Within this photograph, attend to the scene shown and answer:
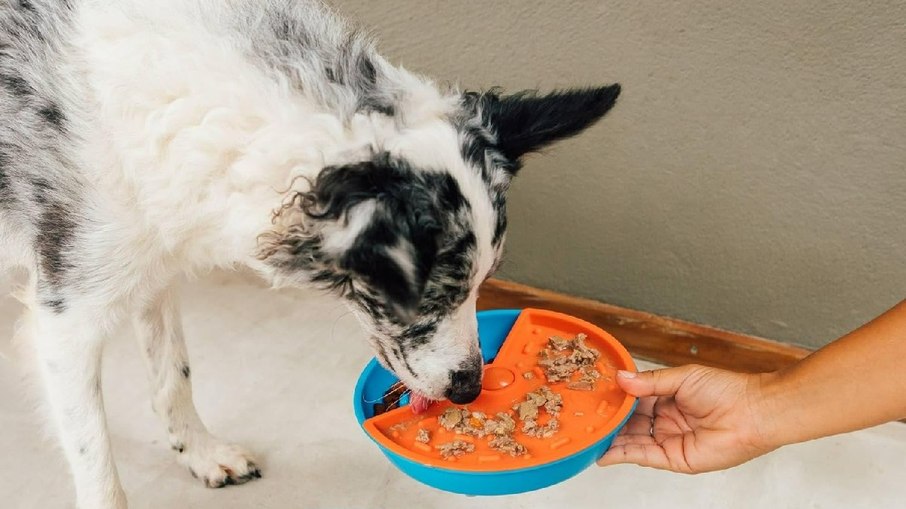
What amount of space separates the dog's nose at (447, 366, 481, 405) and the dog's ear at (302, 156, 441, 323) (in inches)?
12.9

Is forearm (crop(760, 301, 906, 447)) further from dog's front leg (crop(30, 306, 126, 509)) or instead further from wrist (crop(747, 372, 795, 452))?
dog's front leg (crop(30, 306, 126, 509))

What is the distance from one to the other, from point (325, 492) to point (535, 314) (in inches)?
28.1

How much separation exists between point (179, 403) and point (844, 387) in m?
1.54

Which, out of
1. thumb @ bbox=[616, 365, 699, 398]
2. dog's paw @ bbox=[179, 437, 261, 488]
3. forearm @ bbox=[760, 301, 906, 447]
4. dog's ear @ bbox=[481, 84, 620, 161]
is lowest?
dog's paw @ bbox=[179, 437, 261, 488]

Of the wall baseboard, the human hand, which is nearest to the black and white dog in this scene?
the human hand

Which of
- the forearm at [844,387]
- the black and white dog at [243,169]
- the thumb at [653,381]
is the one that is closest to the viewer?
the black and white dog at [243,169]

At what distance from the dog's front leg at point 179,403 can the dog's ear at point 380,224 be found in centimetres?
90

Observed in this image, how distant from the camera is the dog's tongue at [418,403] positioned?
156 cm

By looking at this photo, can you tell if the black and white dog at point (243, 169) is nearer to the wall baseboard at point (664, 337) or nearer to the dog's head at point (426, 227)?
the dog's head at point (426, 227)

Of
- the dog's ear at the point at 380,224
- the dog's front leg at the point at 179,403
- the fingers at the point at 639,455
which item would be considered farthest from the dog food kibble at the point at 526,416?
the dog's front leg at the point at 179,403

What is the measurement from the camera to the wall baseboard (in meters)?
2.32

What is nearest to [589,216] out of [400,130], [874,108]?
[874,108]

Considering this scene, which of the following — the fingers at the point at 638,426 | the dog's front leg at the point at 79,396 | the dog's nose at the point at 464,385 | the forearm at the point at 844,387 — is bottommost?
the dog's front leg at the point at 79,396

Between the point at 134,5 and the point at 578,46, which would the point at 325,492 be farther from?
the point at 578,46
